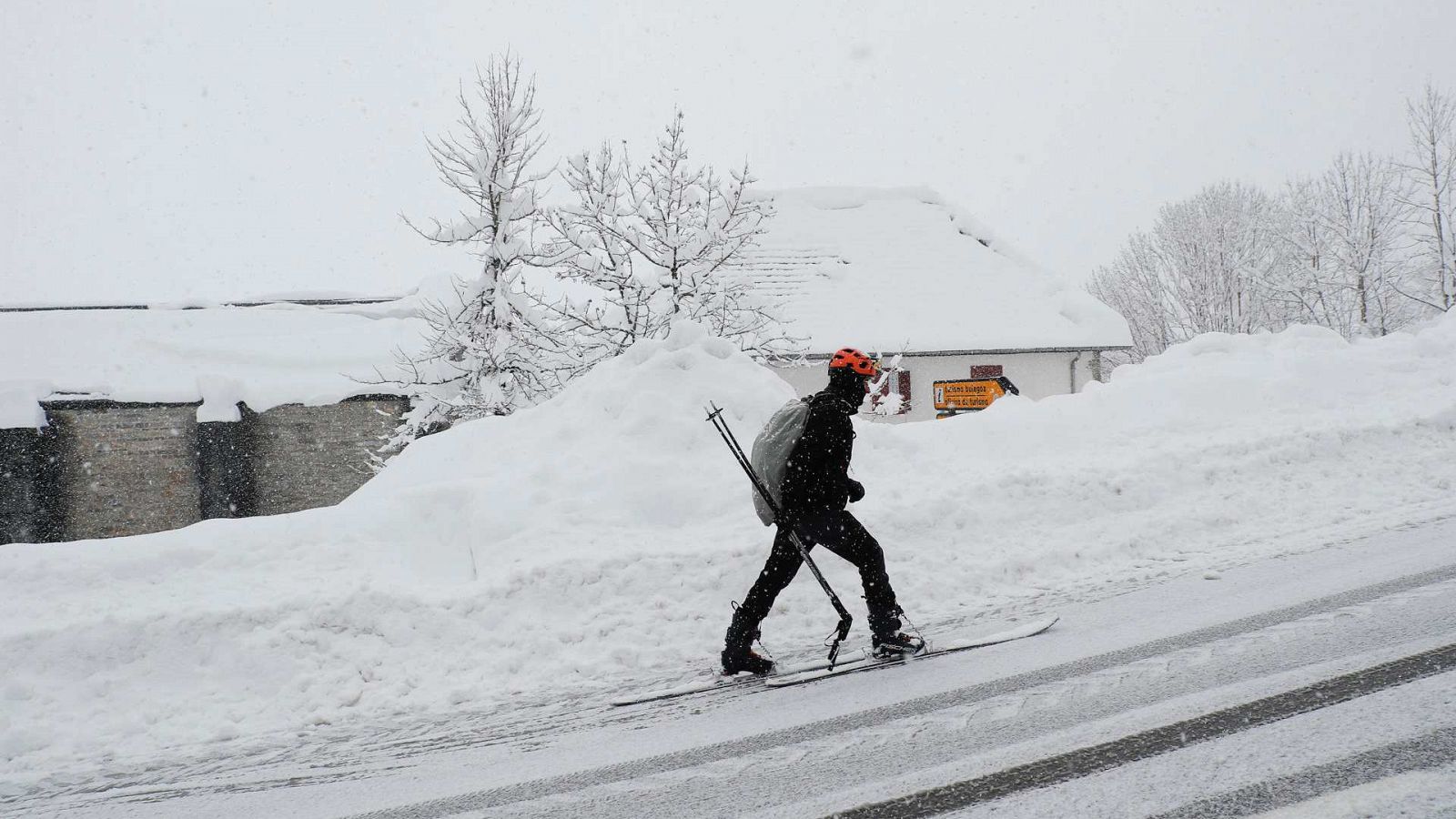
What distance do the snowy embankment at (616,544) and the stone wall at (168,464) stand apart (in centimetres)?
1022

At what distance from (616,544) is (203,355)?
17.9 m

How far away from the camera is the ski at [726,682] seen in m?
5.28

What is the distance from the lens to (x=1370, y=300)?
120 feet

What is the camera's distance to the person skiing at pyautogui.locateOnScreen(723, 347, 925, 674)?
5410 millimetres

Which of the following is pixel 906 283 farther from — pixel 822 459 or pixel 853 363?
pixel 822 459

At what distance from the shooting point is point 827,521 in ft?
18.0

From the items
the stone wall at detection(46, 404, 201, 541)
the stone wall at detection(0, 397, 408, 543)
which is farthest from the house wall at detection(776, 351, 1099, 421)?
the stone wall at detection(46, 404, 201, 541)

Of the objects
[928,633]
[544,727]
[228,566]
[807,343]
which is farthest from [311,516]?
A: [807,343]

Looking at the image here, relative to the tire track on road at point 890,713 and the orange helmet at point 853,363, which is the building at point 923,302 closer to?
the orange helmet at point 853,363

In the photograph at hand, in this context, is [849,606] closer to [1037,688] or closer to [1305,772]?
[1037,688]

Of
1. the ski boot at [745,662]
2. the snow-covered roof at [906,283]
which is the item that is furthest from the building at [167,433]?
the ski boot at [745,662]

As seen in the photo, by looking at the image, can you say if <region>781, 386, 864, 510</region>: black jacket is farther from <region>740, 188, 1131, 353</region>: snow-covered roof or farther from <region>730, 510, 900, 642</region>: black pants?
<region>740, 188, 1131, 353</region>: snow-covered roof

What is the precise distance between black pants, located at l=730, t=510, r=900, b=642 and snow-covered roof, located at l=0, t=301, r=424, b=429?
14.6 m

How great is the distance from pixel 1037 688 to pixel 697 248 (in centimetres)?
1161
